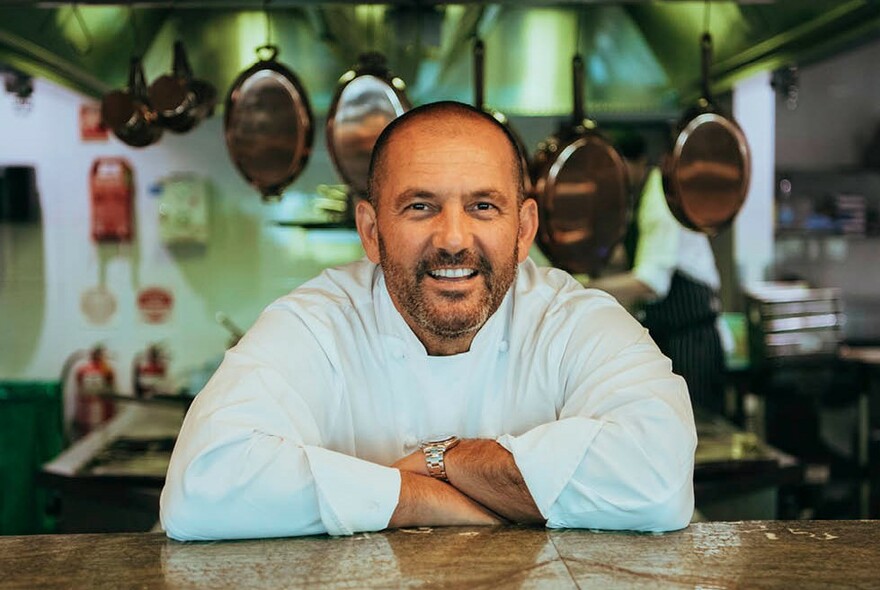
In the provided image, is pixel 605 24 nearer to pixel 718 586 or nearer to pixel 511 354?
pixel 511 354

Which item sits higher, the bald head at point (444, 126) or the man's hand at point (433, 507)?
the bald head at point (444, 126)

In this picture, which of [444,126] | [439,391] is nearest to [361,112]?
[444,126]

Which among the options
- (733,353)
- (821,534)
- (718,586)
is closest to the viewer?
(718,586)

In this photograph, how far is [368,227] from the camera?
209 cm

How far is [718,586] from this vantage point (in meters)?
1.28

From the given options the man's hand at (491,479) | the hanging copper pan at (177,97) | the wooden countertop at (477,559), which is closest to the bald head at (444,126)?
the man's hand at (491,479)

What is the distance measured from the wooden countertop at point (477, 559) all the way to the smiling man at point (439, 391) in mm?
71

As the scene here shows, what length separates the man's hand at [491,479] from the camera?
5.50ft

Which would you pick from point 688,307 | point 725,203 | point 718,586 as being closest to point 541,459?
point 718,586

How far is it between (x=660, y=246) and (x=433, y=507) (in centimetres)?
309

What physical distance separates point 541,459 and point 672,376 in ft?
1.00

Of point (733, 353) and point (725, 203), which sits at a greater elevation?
point (725, 203)

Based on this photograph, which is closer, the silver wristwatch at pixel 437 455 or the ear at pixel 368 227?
the silver wristwatch at pixel 437 455

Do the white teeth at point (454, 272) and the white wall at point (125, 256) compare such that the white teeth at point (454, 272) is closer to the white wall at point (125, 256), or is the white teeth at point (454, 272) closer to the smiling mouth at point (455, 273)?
the smiling mouth at point (455, 273)
